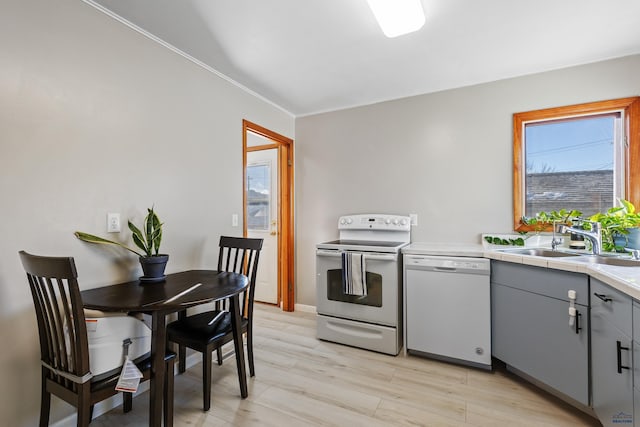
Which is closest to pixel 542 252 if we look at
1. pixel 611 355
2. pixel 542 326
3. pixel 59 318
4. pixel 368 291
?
pixel 542 326

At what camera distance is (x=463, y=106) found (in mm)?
2777

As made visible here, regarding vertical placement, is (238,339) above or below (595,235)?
below

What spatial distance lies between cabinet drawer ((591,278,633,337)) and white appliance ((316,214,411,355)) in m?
1.22

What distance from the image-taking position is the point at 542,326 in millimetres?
1857

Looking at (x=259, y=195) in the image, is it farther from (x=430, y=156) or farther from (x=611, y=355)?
(x=611, y=355)

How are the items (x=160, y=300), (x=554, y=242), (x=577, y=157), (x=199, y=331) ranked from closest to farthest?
(x=160, y=300) < (x=199, y=331) < (x=554, y=242) < (x=577, y=157)

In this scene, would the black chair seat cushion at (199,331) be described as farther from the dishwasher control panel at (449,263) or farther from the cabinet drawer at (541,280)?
the cabinet drawer at (541,280)

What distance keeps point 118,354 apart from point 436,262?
2139 mm

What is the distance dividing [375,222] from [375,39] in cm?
166

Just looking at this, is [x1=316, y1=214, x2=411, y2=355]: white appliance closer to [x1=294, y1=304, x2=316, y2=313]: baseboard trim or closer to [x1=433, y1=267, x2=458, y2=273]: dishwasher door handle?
[x1=433, y1=267, x2=458, y2=273]: dishwasher door handle

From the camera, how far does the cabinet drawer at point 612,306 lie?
4.28 ft

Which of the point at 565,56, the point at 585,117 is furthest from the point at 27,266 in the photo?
the point at 585,117

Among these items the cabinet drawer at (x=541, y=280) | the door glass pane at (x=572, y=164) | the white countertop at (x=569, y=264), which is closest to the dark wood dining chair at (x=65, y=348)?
the white countertop at (x=569, y=264)

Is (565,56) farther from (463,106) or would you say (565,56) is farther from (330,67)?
(330,67)
